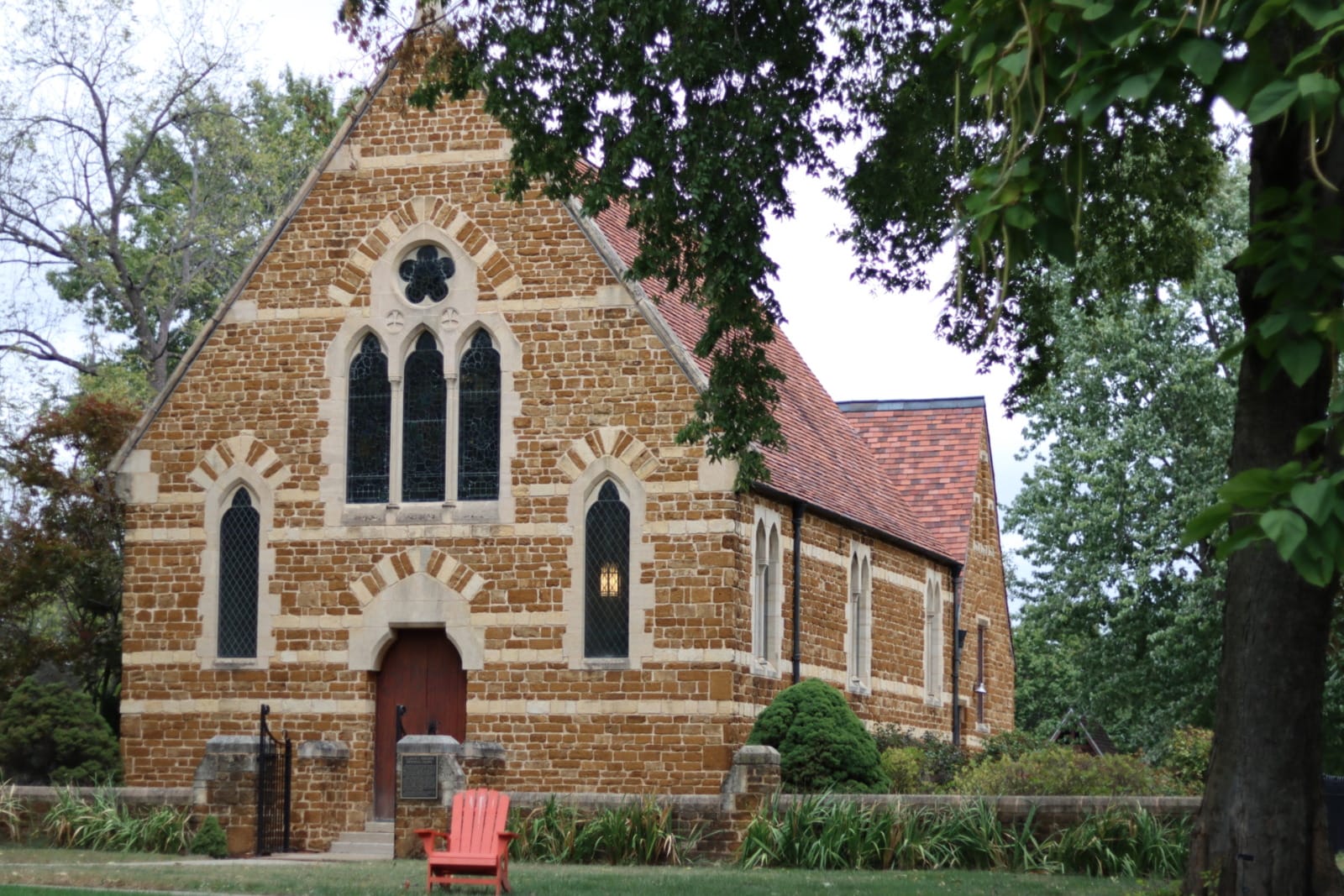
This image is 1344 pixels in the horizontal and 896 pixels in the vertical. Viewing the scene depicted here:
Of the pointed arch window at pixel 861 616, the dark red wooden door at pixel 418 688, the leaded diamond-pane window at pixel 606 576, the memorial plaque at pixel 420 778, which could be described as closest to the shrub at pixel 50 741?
the dark red wooden door at pixel 418 688

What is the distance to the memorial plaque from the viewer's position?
2038cm

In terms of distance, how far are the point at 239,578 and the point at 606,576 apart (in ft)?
17.2

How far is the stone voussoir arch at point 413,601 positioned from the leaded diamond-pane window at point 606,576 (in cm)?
145

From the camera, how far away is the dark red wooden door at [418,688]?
24.8 m

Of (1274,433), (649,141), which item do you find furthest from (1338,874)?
(649,141)

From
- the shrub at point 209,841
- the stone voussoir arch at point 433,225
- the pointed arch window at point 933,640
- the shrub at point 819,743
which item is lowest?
the shrub at point 209,841

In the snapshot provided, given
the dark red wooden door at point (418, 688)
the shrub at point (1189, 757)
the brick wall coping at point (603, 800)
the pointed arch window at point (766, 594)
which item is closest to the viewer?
the brick wall coping at point (603, 800)

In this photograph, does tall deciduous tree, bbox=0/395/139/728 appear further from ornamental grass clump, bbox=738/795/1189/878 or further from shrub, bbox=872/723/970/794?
ornamental grass clump, bbox=738/795/1189/878

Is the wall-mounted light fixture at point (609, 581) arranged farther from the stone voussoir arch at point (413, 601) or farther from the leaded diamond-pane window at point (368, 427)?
the leaded diamond-pane window at point (368, 427)

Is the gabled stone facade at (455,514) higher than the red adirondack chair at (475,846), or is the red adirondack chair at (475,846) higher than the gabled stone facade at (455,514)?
the gabled stone facade at (455,514)

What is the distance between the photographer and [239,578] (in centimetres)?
2542

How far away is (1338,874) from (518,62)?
30.0ft

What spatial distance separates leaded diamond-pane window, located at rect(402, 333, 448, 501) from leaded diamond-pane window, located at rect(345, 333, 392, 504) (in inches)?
10.4

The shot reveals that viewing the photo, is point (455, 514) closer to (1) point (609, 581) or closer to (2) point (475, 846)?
(1) point (609, 581)
